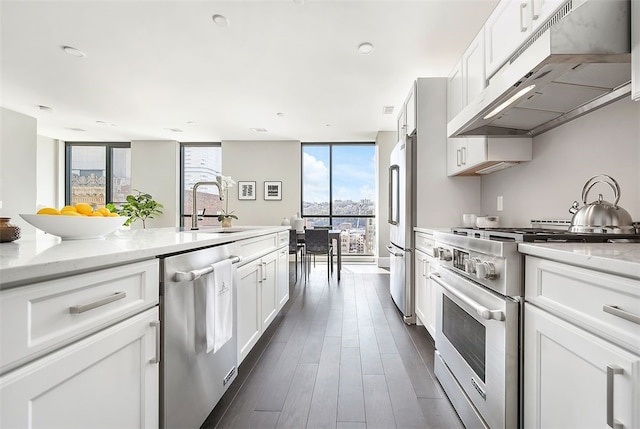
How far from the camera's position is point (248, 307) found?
72.8 inches

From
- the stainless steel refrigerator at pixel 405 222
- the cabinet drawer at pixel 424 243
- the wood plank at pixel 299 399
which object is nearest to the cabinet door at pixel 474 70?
the stainless steel refrigerator at pixel 405 222

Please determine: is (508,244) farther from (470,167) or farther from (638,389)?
(470,167)

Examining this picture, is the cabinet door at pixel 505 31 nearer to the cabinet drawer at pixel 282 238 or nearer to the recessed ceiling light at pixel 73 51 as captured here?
the cabinet drawer at pixel 282 238

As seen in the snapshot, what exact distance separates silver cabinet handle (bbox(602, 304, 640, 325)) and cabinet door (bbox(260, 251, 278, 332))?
72.2 inches

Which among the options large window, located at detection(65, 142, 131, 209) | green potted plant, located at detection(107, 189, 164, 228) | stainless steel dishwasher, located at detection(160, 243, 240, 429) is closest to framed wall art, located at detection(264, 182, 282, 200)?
green potted plant, located at detection(107, 189, 164, 228)

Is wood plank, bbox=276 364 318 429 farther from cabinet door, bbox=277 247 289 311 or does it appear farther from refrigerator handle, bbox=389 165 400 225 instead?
refrigerator handle, bbox=389 165 400 225

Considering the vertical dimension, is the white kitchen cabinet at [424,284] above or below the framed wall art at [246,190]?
below

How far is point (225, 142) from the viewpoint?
22.2 feet

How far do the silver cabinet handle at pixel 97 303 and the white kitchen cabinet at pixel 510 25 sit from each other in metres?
2.07

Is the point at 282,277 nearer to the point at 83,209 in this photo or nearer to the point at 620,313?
the point at 83,209

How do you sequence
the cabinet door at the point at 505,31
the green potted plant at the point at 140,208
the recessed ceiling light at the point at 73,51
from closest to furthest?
the cabinet door at the point at 505,31, the recessed ceiling light at the point at 73,51, the green potted plant at the point at 140,208

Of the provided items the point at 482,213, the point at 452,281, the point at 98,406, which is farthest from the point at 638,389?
the point at 482,213

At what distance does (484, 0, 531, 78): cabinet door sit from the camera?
1559mm

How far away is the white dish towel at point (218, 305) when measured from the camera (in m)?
1.24
